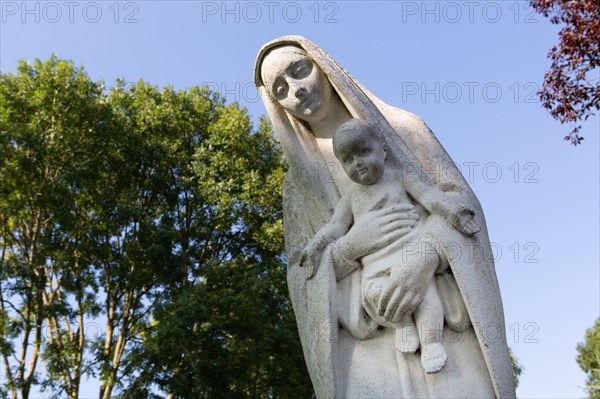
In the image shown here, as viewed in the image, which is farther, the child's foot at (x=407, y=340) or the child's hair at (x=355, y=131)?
the child's hair at (x=355, y=131)

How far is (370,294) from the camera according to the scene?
3.63 metres

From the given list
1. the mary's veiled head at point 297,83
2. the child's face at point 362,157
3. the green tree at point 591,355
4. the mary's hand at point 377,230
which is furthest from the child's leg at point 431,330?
the green tree at point 591,355

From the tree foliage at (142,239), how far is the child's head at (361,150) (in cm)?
929

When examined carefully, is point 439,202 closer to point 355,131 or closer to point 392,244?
point 392,244

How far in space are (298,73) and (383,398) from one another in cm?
222

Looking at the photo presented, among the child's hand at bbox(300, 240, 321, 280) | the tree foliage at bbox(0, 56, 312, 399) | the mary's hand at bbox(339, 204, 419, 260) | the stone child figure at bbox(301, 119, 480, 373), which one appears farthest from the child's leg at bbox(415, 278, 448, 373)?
the tree foliage at bbox(0, 56, 312, 399)

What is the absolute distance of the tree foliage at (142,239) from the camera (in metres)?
12.9

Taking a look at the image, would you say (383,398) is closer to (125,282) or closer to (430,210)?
(430,210)

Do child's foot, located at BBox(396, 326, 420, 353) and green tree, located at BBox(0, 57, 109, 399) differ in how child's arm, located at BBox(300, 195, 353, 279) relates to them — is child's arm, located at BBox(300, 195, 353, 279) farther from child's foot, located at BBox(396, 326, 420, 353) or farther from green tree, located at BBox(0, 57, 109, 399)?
green tree, located at BBox(0, 57, 109, 399)

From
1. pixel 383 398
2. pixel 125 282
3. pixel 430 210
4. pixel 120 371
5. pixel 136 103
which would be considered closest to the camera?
pixel 383 398

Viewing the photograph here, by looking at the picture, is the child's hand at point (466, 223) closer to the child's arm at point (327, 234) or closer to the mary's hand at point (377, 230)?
the mary's hand at point (377, 230)

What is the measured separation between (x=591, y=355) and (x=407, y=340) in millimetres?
28798

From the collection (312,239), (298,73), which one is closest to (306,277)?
(312,239)

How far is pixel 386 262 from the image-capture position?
12.1 ft
